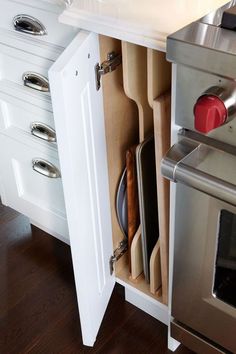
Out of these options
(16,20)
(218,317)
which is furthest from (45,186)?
(218,317)

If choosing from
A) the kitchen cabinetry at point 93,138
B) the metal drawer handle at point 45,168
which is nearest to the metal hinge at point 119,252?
the kitchen cabinetry at point 93,138

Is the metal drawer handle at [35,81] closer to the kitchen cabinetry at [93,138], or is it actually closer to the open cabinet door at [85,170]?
the kitchen cabinetry at [93,138]

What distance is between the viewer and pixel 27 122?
4.31ft

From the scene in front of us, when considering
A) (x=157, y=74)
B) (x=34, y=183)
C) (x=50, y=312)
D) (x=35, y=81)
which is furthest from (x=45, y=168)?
(x=157, y=74)

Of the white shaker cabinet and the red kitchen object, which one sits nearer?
the red kitchen object

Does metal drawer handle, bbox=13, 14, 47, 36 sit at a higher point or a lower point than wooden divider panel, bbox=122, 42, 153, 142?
higher

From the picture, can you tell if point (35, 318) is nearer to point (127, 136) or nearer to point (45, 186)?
point (45, 186)

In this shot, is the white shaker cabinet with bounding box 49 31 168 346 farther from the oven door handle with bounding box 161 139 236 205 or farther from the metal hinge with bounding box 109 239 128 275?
the oven door handle with bounding box 161 139 236 205

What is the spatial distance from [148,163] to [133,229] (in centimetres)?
21

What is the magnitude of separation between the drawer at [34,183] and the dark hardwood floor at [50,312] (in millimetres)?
97

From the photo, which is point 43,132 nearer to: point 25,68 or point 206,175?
point 25,68

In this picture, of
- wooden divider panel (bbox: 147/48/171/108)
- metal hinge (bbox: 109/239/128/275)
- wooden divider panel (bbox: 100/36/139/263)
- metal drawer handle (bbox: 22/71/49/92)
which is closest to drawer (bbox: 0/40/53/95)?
metal drawer handle (bbox: 22/71/49/92)

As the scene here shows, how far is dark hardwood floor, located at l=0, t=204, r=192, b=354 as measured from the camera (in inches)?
51.3

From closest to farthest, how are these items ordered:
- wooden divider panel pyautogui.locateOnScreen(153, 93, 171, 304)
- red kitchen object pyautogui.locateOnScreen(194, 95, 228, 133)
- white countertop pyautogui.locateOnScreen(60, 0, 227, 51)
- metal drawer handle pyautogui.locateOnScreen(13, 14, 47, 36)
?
red kitchen object pyautogui.locateOnScreen(194, 95, 228, 133), white countertop pyautogui.locateOnScreen(60, 0, 227, 51), wooden divider panel pyautogui.locateOnScreen(153, 93, 171, 304), metal drawer handle pyautogui.locateOnScreen(13, 14, 47, 36)
